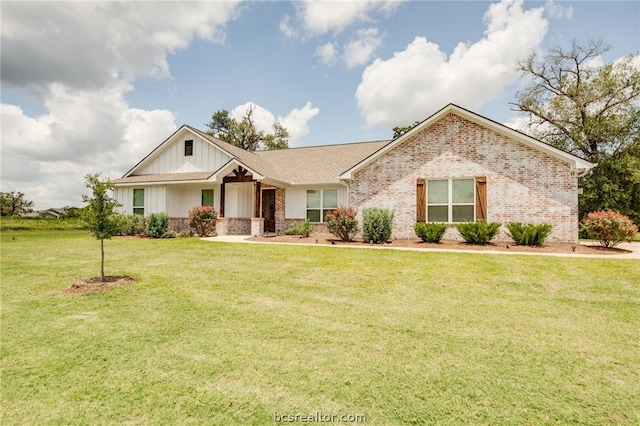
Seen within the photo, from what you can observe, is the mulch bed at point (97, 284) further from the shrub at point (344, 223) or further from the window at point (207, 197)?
the window at point (207, 197)

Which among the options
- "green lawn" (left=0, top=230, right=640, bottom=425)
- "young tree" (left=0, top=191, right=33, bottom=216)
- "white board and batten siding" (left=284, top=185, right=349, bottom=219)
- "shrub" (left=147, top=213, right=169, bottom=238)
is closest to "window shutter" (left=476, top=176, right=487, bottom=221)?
"green lawn" (left=0, top=230, right=640, bottom=425)

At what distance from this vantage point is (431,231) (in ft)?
44.4

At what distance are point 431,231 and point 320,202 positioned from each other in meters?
7.92

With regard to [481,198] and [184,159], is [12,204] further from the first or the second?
[481,198]

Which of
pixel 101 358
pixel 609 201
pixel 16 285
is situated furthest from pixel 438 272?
pixel 609 201

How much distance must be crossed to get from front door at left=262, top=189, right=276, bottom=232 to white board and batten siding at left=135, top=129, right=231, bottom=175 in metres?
3.60

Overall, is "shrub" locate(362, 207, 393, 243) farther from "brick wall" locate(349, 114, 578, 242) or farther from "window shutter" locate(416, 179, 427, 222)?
"window shutter" locate(416, 179, 427, 222)

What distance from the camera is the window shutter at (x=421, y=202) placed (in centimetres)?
1485

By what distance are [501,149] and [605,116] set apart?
768 inches

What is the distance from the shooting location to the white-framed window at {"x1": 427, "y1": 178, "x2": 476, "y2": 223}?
14.4m

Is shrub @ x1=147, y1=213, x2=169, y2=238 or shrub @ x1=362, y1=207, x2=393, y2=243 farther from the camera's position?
shrub @ x1=147, y1=213, x2=169, y2=238

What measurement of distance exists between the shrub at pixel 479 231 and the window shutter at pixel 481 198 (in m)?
0.81

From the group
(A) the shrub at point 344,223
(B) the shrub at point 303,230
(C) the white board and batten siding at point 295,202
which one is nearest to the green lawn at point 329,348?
(A) the shrub at point 344,223

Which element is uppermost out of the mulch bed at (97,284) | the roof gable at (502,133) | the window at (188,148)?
the window at (188,148)
